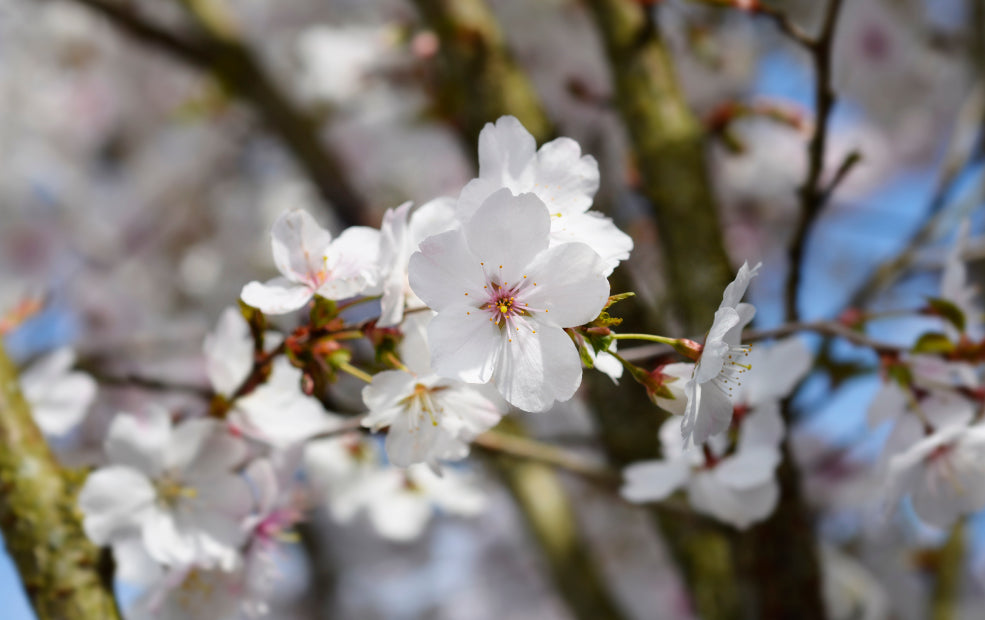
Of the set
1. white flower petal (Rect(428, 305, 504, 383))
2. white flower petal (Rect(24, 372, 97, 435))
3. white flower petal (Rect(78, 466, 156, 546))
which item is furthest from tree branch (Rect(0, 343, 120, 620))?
white flower petal (Rect(428, 305, 504, 383))

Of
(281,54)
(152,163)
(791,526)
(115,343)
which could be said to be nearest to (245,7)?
(281,54)

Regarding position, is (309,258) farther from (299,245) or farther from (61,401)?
(61,401)

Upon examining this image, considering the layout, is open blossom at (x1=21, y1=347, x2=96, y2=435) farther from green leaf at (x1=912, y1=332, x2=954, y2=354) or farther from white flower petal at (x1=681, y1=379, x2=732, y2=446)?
green leaf at (x1=912, y1=332, x2=954, y2=354)

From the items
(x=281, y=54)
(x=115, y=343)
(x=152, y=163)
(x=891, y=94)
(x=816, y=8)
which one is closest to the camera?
(x=115, y=343)

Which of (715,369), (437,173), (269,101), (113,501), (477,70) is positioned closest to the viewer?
(715,369)

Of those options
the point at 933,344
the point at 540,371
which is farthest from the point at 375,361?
the point at 933,344

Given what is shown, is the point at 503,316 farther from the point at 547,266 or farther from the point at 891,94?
the point at 891,94

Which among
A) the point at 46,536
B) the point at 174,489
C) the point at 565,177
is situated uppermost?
the point at 565,177

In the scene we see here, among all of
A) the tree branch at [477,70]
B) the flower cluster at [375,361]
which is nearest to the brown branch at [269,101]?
the tree branch at [477,70]
